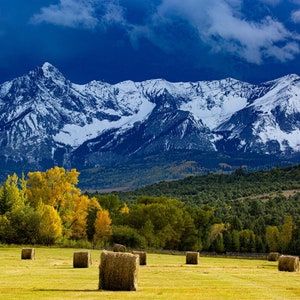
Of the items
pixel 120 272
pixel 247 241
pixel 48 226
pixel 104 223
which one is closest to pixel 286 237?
pixel 247 241

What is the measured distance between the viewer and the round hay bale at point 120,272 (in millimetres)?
24641

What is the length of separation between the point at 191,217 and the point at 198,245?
827 cm

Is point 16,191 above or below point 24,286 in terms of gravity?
above

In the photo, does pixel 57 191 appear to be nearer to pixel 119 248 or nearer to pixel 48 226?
pixel 48 226

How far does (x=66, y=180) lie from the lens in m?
99.7

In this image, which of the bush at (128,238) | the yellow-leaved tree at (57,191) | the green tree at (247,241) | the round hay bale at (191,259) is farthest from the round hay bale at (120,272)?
the green tree at (247,241)

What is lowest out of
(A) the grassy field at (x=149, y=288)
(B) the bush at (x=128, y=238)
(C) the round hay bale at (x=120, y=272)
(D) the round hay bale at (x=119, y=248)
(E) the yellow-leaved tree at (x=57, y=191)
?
(A) the grassy field at (x=149, y=288)

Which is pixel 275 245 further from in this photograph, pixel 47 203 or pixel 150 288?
pixel 150 288

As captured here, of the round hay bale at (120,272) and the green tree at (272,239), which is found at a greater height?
the green tree at (272,239)

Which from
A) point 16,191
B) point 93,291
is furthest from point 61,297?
point 16,191

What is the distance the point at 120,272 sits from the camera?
24688mm

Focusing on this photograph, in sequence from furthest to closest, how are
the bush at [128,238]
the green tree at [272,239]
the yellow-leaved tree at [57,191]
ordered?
the green tree at [272,239] → the bush at [128,238] → the yellow-leaved tree at [57,191]

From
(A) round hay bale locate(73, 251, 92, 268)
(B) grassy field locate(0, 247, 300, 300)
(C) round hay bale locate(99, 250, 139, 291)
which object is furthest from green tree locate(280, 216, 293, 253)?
(C) round hay bale locate(99, 250, 139, 291)

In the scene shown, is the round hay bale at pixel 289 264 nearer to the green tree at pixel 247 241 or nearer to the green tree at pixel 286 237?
the green tree at pixel 286 237
